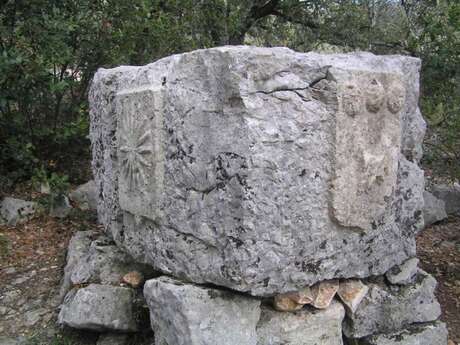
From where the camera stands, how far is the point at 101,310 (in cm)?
333

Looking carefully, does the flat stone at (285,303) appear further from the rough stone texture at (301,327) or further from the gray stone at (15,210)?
the gray stone at (15,210)

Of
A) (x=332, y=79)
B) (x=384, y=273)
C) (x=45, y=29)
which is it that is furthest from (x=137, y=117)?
(x=45, y=29)

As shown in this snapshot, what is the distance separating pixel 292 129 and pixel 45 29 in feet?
10.5

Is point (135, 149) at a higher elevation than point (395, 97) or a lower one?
lower

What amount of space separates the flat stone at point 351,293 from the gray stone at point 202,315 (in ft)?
1.79

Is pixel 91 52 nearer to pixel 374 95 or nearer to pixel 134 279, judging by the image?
pixel 134 279

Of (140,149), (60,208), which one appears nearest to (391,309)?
(140,149)

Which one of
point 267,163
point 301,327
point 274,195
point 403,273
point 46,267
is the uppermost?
point 267,163

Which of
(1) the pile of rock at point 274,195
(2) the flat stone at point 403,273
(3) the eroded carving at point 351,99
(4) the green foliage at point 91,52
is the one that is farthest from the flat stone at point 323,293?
(4) the green foliage at point 91,52

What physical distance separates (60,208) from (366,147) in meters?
3.44

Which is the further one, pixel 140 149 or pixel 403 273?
pixel 403 273

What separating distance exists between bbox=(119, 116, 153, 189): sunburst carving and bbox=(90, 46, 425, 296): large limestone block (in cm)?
1

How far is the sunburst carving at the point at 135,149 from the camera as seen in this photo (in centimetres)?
308

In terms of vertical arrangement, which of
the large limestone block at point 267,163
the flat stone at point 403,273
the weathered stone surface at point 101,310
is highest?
the large limestone block at point 267,163
